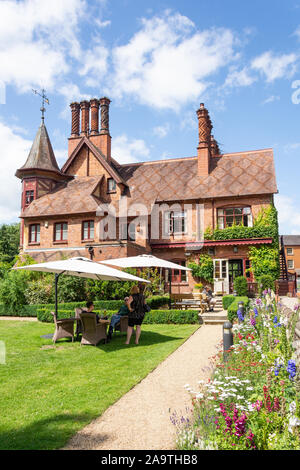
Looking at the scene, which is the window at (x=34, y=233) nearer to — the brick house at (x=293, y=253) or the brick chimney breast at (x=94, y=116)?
the brick chimney breast at (x=94, y=116)

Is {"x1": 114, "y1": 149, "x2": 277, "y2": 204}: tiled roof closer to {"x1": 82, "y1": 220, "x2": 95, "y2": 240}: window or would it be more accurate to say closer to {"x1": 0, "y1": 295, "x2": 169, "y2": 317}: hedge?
{"x1": 82, "y1": 220, "x2": 95, "y2": 240}: window

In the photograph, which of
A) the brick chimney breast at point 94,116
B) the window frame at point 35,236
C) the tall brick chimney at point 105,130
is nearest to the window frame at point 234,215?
the tall brick chimney at point 105,130

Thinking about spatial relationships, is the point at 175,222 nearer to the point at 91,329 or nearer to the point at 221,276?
the point at 221,276

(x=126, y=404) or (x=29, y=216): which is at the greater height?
(x=29, y=216)

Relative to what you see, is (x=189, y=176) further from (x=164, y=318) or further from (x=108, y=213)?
(x=164, y=318)

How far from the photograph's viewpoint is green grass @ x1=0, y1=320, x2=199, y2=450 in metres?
4.31

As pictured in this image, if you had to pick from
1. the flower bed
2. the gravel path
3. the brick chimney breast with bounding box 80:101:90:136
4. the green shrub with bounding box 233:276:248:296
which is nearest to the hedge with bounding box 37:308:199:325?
the gravel path

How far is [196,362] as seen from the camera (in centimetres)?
759

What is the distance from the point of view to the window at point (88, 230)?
23.5 m

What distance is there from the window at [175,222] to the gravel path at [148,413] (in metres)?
18.3

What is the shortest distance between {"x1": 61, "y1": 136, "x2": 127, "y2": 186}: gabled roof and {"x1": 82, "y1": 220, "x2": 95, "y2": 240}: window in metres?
4.70
